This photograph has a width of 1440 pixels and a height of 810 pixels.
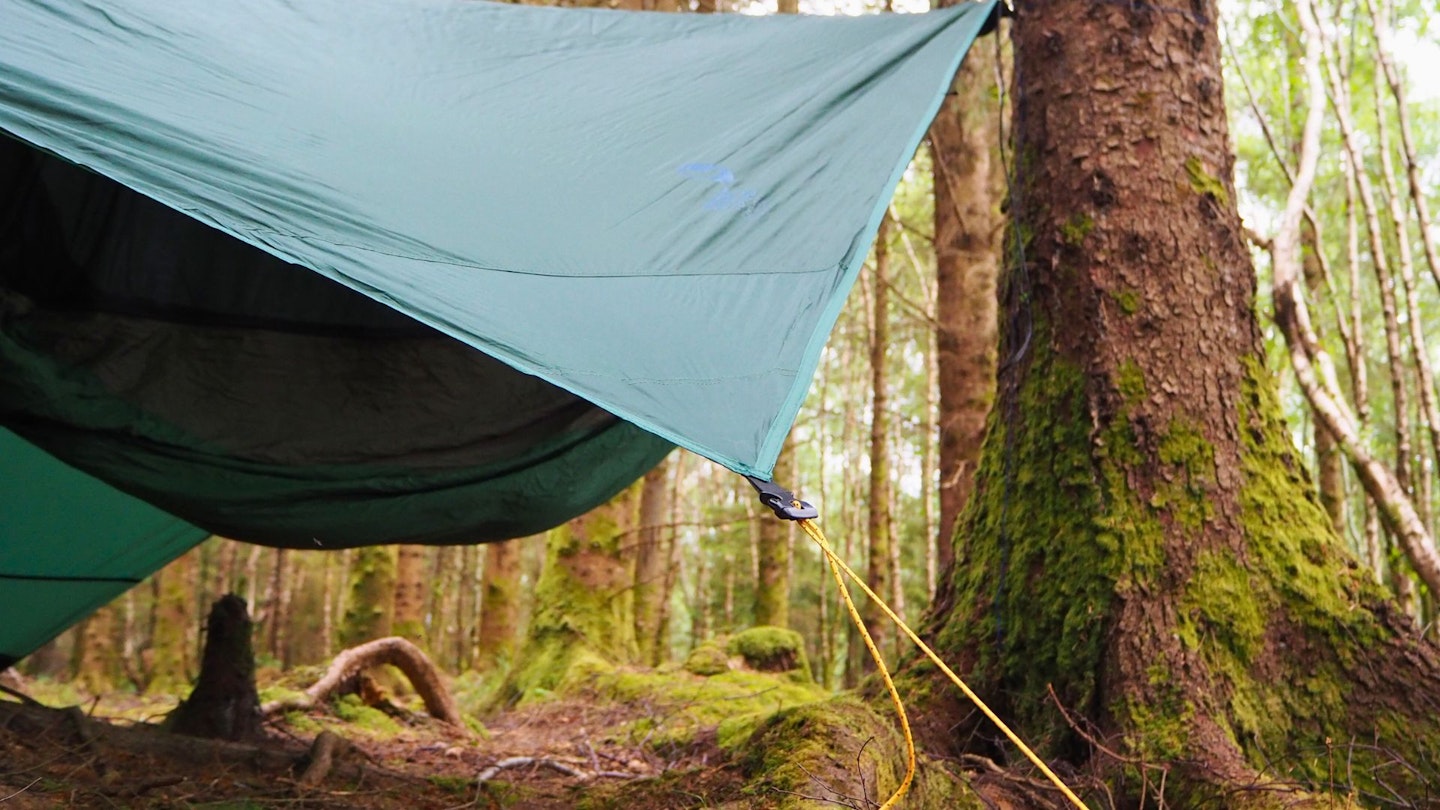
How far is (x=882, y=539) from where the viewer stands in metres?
6.36

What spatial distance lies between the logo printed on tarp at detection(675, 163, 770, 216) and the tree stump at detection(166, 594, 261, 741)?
1.64 metres

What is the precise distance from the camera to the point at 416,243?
5.53ft

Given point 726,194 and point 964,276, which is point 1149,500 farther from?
point 964,276

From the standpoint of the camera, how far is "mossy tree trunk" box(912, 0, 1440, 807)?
1.97 metres

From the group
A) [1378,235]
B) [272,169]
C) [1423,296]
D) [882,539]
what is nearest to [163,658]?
[882,539]

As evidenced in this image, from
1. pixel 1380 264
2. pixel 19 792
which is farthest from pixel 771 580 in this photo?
pixel 19 792

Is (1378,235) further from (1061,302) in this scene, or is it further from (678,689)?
(678,689)

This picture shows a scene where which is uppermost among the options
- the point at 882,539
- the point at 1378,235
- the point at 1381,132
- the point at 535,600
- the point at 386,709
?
the point at 1381,132

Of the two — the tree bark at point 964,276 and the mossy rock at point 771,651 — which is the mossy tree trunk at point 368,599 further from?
the tree bark at point 964,276

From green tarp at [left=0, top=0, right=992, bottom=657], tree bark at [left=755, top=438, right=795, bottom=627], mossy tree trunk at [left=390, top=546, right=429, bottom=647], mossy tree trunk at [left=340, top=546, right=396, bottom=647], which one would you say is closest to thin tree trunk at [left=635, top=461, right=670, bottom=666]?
tree bark at [left=755, top=438, right=795, bottom=627]

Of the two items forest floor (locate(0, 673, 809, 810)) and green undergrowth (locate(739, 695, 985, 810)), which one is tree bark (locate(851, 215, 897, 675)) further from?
green undergrowth (locate(739, 695, 985, 810))

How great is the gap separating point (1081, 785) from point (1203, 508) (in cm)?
64

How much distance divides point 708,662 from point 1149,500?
2.80m

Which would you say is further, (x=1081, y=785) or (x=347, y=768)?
(x=347, y=768)
